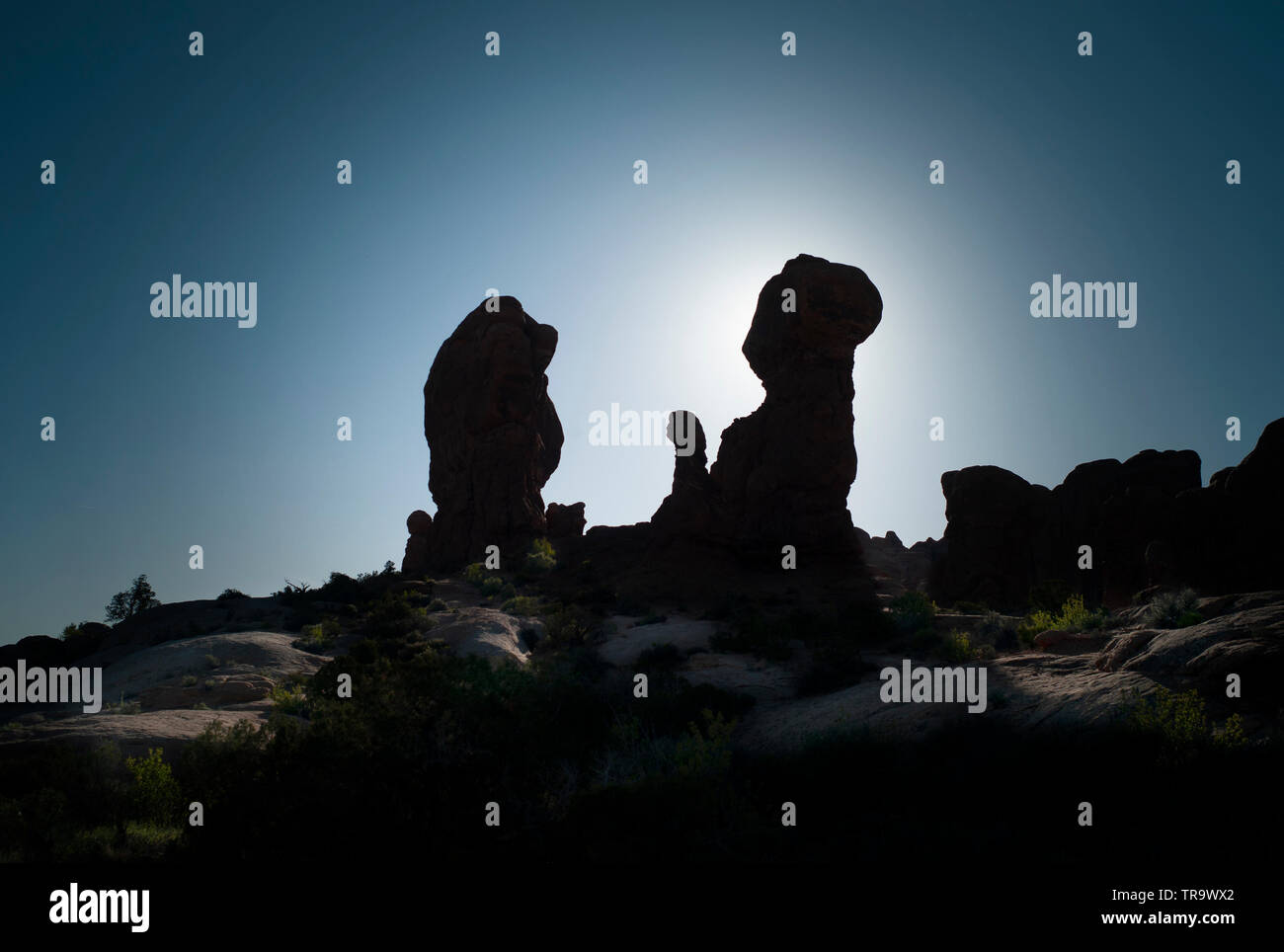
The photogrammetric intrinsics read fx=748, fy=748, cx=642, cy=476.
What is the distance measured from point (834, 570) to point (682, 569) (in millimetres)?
8575

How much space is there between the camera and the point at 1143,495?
32156 mm

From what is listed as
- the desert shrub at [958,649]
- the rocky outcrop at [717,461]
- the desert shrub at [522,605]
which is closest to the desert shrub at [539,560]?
the rocky outcrop at [717,461]

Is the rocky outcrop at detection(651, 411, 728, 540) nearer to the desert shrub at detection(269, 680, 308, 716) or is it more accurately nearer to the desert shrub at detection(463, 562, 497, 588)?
the desert shrub at detection(463, 562, 497, 588)

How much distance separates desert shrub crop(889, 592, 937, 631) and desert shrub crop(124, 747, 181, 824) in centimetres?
2004

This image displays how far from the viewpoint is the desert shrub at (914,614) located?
81.0 feet

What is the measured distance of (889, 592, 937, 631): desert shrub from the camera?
24686mm

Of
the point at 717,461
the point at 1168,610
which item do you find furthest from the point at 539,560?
the point at 1168,610

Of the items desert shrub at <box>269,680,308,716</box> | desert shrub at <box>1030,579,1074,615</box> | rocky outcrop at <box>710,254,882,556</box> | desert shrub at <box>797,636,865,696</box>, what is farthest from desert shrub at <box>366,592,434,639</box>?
desert shrub at <box>1030,579,1074,615</box>

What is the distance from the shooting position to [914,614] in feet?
84.4

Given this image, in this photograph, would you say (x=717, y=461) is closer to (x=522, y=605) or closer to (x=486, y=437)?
(x=486, y=437)

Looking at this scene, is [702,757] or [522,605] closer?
[702,757]

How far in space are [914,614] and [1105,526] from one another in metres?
13.3

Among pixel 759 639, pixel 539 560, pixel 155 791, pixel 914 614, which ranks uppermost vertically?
pixel 539 560
